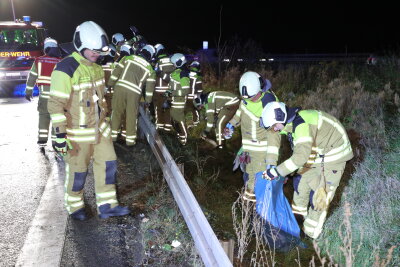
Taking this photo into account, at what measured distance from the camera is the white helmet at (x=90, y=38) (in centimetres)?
369

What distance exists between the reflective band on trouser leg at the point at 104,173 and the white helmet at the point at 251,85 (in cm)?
161

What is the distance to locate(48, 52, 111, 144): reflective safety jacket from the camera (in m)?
3.65

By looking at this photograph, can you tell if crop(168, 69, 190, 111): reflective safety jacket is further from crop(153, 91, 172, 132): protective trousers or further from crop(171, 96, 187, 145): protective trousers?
crop(153, 91, 172, 132): protective trousers

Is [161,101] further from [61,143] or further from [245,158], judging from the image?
[61,143]

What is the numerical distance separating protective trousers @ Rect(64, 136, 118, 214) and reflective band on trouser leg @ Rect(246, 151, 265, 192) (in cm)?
160

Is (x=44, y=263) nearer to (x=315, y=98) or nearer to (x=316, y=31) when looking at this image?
(x=315, y=98)

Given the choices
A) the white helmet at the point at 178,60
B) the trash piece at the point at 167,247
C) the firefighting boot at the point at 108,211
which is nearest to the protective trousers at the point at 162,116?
the white helmet at the point at 178,60

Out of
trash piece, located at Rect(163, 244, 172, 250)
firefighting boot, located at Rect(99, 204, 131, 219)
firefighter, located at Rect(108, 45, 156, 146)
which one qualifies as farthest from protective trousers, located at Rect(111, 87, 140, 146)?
trash piece, located at Rect(163, 244, 172, 250)

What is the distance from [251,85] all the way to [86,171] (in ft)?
6.54

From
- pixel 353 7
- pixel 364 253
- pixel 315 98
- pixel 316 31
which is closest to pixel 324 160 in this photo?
pixel 364 253

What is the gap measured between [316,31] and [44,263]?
141ft

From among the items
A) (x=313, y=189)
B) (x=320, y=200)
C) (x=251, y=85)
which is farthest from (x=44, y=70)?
(x=320, y=200)

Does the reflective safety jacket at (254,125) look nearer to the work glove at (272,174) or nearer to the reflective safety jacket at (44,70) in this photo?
the work glove at (272,174)

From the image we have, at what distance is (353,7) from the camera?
49.0 metres
